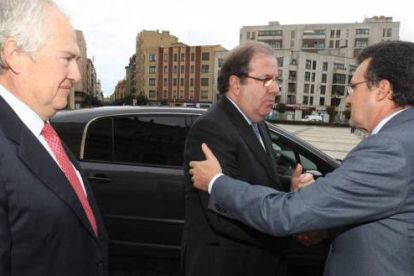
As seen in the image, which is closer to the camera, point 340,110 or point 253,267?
point 253,267

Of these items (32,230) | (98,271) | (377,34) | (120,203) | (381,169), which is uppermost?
(377,34)

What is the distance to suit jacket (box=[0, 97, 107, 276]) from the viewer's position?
3.71ft

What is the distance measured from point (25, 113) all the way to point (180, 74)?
7976cm

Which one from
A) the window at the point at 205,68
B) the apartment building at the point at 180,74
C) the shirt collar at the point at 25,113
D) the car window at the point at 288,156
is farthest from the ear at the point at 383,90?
the window at the point at 205,68

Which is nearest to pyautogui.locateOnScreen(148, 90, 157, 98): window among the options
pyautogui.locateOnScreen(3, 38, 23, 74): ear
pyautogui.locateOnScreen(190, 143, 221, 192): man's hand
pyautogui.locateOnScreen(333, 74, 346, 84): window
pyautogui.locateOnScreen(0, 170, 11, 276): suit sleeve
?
pyautogui.locateOnScreen(333, 74, 346, 84): window

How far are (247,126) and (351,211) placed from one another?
32.2 inches

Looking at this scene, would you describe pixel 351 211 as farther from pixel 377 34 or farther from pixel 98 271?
pixel 377 34

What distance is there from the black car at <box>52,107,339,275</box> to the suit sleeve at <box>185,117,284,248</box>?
142cm

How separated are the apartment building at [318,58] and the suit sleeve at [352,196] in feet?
217

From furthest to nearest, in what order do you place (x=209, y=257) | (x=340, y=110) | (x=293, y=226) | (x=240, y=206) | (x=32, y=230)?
(x=340, y=110) → (x=209, y=257) → (x=240, y=206) → (x=293, y=226) → (x=32, y=230)

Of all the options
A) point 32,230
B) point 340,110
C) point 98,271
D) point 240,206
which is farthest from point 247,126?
point 340,110

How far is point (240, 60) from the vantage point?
81.0 inches

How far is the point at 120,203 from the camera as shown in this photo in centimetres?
327

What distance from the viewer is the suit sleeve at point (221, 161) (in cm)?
171
